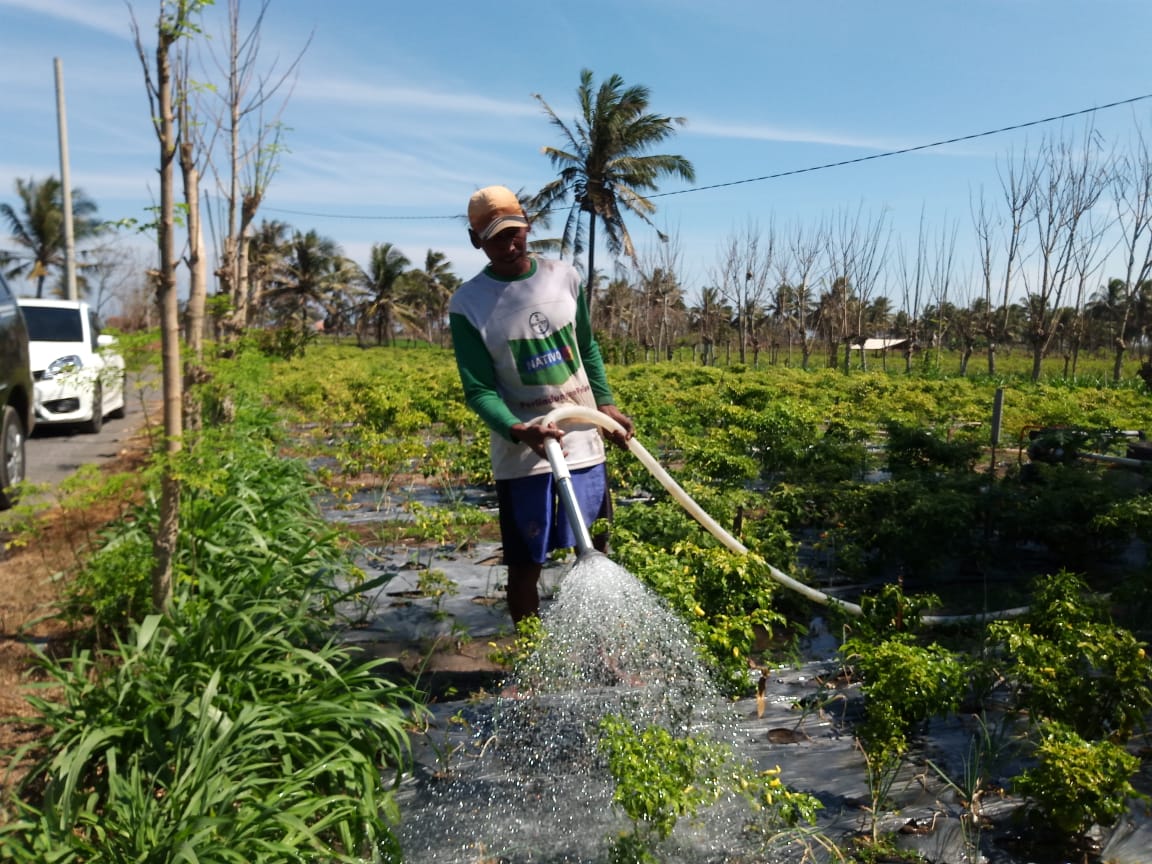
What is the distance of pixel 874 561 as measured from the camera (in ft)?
15.7

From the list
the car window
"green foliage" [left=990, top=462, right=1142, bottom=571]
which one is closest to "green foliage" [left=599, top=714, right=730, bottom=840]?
"green foliage" [left=990, top=462, right=1142, bottom=571]

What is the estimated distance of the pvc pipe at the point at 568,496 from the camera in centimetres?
235

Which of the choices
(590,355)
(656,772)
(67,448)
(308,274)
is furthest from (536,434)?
(308,274)

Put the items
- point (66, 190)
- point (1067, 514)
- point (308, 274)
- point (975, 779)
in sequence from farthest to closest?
point (308, 274) → point (66, 190) → point (1067, 514) → point (975, 779)

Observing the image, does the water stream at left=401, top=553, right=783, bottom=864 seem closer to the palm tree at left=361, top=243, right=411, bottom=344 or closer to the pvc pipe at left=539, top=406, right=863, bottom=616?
the pvc pipe at left=539, top=406, right=863, bottom=616

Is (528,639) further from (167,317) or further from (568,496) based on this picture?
(167,317)

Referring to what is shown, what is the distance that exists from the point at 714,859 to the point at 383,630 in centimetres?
213

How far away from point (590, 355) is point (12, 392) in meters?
5.29

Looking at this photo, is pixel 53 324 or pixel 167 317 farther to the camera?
pixel 53 324

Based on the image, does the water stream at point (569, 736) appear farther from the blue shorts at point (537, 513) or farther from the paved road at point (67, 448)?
the paved road at point (67, 448)

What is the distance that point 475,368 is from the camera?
2.71m

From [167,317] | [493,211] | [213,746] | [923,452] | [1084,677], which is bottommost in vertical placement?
[213,746]

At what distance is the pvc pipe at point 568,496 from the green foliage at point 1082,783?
3.90ft

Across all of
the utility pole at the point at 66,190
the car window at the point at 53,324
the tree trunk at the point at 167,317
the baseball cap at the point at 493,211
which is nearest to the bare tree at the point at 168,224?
the tree trunk at the point at 167,317
